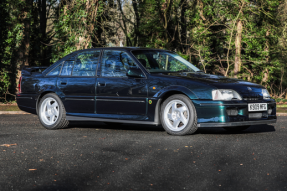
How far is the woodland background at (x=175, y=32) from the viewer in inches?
652

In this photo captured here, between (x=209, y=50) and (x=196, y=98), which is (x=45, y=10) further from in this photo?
(x=196, y=98)

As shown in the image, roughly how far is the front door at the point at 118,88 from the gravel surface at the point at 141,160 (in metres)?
0.49

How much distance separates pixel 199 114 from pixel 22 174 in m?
3.39

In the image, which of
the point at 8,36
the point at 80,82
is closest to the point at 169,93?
the point at 80,82

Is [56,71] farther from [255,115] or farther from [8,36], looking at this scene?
[8,36]

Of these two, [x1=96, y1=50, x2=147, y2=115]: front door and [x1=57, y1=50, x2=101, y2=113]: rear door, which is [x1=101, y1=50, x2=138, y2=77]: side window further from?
[x1=57, y1=50, x2=101, y2=113]: rear door

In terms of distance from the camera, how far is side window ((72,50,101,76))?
843 cm

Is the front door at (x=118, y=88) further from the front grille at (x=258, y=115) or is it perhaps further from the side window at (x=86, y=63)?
the front grille at (x=258, y=115)

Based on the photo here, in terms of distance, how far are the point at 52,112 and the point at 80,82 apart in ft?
3.17

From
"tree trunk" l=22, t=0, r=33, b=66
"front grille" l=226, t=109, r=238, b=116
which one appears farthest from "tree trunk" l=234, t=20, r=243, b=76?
"front grille" l=226, t=109, r=238, b=116

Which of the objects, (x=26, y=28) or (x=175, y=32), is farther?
(x=175, y=32)

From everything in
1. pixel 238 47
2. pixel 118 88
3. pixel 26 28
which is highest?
pixel 26 28

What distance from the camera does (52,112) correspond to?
8.82m

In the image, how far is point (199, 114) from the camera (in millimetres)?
7137
